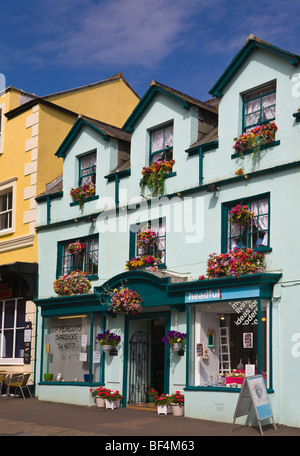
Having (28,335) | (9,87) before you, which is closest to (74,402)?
(28,335)

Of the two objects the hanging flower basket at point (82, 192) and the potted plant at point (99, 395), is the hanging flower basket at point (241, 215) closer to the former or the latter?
the hanging flower basket at point (82, 192)

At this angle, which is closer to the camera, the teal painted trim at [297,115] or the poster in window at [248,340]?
the teal painted trim at [297,115]

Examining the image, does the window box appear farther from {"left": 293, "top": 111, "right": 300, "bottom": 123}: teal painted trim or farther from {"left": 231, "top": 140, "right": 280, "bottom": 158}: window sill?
{"left": 293, "top": 111, "right": 300, "bottom": 123}: teal painted trim

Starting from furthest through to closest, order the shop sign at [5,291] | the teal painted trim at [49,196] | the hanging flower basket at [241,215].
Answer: the shop sign at [5,291] → the teal painted trim at [49,196] → the hanging flower basket at [241,215]

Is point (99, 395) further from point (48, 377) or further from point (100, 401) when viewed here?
point (48, 377)

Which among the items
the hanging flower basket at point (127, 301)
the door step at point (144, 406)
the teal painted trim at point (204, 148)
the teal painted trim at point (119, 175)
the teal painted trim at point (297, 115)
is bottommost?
the door step at point (144, 406)

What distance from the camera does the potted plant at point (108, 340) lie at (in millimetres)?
17734

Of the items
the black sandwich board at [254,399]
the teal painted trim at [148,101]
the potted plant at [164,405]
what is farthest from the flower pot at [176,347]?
the teal painted trim at [148,101]

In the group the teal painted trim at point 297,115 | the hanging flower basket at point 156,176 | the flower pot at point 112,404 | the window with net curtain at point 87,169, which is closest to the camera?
the teal painted trim at point 297,115

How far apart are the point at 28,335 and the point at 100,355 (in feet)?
11.9

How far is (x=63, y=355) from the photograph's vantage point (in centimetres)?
1952

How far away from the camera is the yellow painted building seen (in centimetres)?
2102

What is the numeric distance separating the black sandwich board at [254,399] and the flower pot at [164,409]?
305 centimetres
